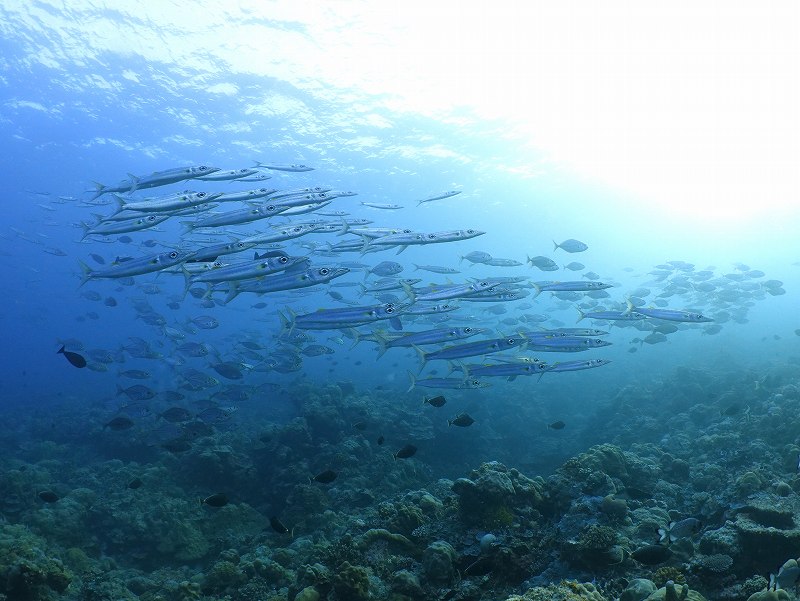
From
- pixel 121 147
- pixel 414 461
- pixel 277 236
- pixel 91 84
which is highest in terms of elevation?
pixel 91 84

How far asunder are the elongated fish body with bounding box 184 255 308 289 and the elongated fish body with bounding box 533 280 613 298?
696 centimetres

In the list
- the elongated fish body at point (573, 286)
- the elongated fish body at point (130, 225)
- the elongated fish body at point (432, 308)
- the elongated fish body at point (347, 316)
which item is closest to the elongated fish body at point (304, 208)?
the elongated fish body at point (130, 225)

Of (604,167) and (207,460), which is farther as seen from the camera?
(604,167)

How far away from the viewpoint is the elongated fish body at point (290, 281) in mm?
7328

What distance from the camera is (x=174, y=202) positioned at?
7996mm

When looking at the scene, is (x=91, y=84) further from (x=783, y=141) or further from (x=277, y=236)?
(x=783, y=141)

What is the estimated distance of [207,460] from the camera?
11805 millimetres

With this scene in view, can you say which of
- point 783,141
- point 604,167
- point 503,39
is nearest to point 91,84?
point 503,39

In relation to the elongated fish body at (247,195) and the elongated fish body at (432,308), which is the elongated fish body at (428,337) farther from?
the elongated fish body at (247,195)

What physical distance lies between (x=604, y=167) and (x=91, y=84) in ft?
123

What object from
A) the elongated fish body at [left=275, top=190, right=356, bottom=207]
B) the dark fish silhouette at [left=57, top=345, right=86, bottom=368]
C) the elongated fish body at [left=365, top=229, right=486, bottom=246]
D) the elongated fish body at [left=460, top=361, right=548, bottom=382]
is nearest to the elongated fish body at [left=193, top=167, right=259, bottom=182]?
the elongated fish body at [left=275, top=190, right=356, bottom=207]

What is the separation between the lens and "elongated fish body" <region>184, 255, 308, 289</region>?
7.16 m

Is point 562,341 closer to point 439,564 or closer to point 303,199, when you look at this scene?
point 439,564

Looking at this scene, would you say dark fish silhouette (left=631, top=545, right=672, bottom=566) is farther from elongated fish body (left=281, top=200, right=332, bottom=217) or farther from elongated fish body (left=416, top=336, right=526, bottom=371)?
elongated fish body (left=281, top=200, right=332, bottom=217)
